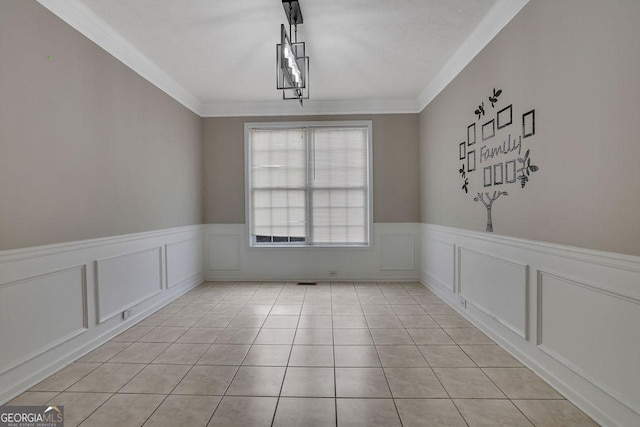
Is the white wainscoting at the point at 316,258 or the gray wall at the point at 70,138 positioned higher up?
the gray wall at the point at 70,138

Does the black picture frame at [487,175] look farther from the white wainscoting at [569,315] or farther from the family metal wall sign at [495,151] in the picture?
the white wainscoting at [569,315]

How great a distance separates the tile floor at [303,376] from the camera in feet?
6.42

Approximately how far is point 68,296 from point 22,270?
1.55ft

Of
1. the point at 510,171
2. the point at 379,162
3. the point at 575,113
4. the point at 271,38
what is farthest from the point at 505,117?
the point at 379,162

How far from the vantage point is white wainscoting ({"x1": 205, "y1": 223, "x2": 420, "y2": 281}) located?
17.6 ft

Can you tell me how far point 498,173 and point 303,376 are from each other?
2371 mm

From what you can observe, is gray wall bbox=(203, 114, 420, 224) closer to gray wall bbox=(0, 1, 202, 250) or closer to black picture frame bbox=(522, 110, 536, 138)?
gray wall bbox=(0, 1, 202, 250)

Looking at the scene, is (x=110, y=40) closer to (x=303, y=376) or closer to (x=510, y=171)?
(x=303, y=376)

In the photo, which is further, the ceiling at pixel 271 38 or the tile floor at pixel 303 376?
the ceiling at pixel 271 38

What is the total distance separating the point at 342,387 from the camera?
2256mm

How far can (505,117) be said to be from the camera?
9.18 feet

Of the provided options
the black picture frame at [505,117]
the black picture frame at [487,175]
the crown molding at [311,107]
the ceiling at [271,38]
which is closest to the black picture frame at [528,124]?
the black picture frame at [505,117]

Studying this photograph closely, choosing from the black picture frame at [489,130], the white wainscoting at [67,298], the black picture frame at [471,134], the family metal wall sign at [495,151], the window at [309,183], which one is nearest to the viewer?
the white wainscoting at [67,298]

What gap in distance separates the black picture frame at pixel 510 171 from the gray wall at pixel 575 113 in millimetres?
51
